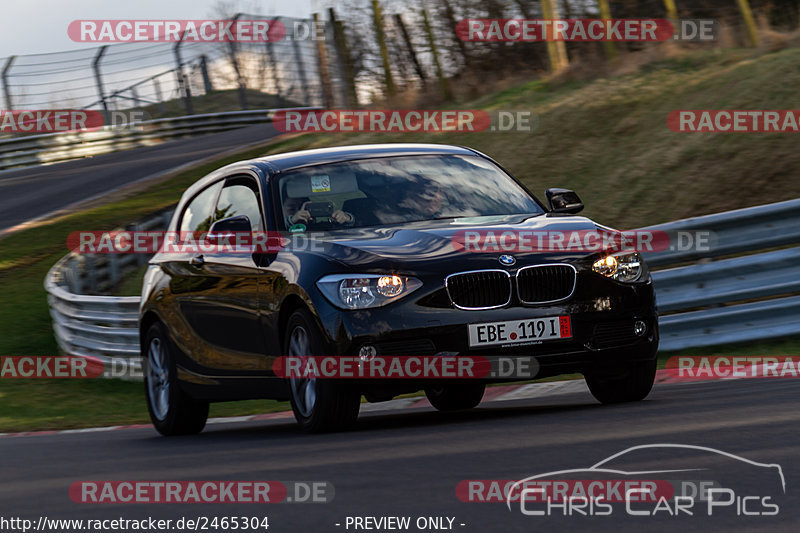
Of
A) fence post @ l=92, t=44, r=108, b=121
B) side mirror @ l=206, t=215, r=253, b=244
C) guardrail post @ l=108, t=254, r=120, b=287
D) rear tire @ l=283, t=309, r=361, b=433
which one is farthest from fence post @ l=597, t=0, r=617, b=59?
fence post @ l=92, t=44, r=108, b=121

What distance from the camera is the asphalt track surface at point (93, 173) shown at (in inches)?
1010

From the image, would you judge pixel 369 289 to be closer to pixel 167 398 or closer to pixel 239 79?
pixel 167 398

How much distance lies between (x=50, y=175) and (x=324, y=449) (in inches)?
1003

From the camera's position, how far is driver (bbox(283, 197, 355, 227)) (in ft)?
27.0

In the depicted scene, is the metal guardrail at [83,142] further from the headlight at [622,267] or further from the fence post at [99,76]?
the headlight at [622,267]

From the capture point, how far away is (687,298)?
10.4 meters

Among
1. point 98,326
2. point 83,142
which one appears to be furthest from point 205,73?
point 98,326

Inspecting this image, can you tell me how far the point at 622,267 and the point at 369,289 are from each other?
1.46 metres

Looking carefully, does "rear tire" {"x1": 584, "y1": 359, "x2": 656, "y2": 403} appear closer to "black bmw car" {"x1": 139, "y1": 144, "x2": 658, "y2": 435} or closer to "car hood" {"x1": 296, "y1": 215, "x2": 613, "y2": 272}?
"black bmw car" {"x1": 139, "y1": 144, "x2": 658, "y2": 435}

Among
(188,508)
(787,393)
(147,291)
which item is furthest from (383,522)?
(147,291)

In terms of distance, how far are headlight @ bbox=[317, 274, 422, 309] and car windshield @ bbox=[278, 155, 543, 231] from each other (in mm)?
918

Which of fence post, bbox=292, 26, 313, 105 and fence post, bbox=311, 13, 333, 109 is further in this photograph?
fence post, bbox=292, 26, 313, 105

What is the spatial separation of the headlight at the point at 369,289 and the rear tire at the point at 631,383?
1.24m

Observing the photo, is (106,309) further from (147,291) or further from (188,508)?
(188,508)
